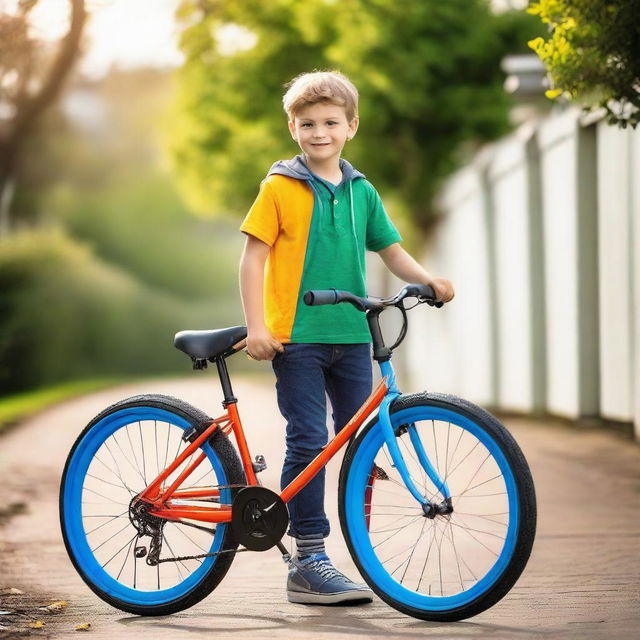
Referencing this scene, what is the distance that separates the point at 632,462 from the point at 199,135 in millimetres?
16271

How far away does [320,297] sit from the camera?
4484 mm

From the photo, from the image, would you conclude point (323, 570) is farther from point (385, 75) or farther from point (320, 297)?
point (385, 75)

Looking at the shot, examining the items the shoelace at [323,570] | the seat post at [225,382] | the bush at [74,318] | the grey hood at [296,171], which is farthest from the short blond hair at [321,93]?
the bush at [74,318]

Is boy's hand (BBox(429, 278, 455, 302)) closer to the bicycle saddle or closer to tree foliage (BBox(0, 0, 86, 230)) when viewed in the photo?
the bicycle saddle

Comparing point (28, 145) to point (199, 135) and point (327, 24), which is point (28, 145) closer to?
point (199, 135)

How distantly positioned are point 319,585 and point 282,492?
40cm

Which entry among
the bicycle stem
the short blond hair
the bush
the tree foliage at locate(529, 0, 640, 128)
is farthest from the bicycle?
the bush

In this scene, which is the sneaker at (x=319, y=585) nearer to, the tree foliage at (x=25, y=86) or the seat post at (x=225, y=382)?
the seat post at (x=225, y=382)

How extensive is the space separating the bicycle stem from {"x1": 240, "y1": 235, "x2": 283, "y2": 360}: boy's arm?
434 millimetres

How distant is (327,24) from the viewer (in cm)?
1986

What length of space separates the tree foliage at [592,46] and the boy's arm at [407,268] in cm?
221

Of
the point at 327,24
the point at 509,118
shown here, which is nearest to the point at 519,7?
the point at 509,118

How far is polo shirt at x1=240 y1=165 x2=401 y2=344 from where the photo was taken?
493cm

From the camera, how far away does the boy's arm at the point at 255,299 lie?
4.78 metres
